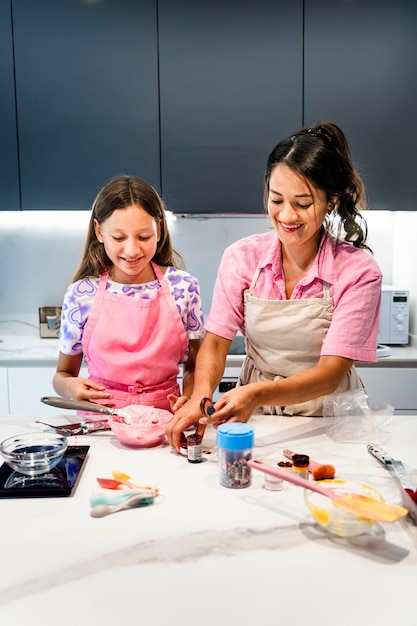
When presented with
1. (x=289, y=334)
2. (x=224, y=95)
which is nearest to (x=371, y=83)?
(x=224, y=95)

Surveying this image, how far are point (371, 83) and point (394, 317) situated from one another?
1064 mm

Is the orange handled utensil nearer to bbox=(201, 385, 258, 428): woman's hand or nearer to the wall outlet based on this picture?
bbox=(201, 385, 258, 428): woman's hand

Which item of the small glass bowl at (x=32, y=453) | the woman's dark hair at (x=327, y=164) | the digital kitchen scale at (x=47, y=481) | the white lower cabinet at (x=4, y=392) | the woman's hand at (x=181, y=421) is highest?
the woman's dark hair at (x=327, y=164)

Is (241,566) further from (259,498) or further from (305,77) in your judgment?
(305,77)

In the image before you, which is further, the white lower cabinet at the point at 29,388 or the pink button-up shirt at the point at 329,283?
the white lower cabinet at the point at 29,388

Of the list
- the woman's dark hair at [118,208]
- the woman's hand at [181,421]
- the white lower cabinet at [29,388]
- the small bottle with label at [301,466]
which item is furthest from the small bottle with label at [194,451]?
the white lower cabinet at [29,388]

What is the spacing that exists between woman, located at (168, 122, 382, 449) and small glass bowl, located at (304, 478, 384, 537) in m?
0.32

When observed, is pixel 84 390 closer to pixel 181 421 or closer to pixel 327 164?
pixel 181 421

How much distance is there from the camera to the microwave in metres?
2.66

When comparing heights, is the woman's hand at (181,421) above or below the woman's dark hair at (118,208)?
below

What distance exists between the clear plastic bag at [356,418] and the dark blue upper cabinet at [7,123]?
6.11ft

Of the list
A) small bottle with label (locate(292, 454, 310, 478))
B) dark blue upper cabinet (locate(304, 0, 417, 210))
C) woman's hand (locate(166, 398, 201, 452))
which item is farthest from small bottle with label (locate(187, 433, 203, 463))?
dark blue upper cabinet (locate(304, 0, 417, 210))

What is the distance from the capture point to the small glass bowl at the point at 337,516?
0.86 metres

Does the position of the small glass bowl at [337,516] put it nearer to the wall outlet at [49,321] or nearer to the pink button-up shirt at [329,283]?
the pink button-up shirt at [329,283]
